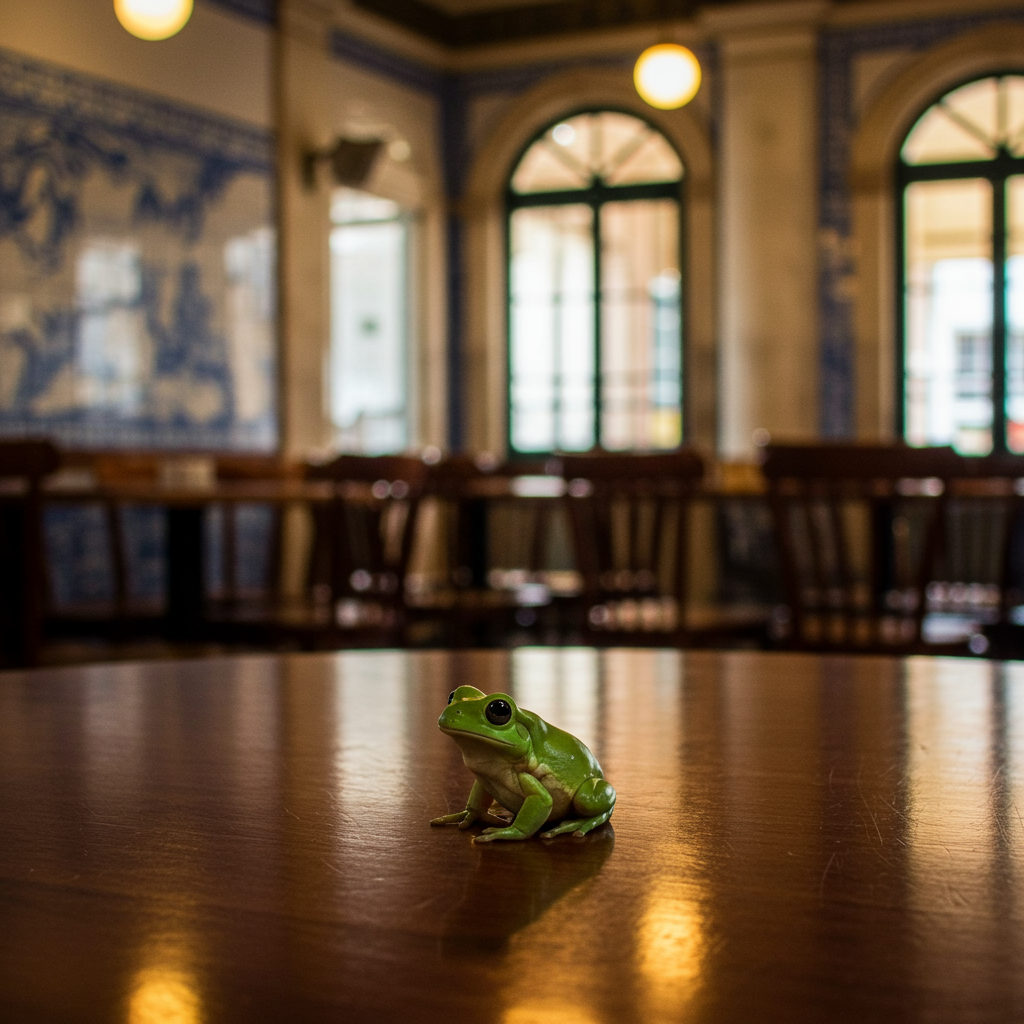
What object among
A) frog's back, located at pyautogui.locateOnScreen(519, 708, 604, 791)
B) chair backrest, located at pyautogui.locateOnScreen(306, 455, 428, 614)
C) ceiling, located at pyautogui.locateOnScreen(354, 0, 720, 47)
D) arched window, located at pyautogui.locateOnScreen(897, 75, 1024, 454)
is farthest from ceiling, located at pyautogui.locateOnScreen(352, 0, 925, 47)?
frog's back, located at pyautogui.locateOnScreen(519, 708, 604, 791)

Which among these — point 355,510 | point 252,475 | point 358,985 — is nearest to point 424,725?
point 358,985

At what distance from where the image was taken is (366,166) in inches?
324

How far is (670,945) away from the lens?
474 mm

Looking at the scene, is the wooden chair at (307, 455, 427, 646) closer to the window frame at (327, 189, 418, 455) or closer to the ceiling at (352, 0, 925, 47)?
the window frame at (327, 189, 418, 455)

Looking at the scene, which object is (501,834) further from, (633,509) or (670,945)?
(633,509)

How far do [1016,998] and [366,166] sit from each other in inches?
321

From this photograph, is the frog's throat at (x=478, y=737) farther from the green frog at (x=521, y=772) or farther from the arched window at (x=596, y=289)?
the arched window at (x=596, y=289)

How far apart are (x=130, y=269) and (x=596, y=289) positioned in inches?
138

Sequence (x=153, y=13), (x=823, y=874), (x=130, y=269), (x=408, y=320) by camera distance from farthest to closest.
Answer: (x=408, y=320), (x=130, y=269), (x=153, y=13), (x=823, y=874)

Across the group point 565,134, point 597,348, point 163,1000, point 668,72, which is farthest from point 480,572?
point 163,1000

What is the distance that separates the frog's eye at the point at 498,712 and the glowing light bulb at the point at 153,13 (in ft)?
16.7

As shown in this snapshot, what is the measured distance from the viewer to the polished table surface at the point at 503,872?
0.43 meters

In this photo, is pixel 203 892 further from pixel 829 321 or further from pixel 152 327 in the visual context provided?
pixel 829 321

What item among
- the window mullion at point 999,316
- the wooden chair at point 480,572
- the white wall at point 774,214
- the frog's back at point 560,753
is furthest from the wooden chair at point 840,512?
the window mullion at point 999,316
